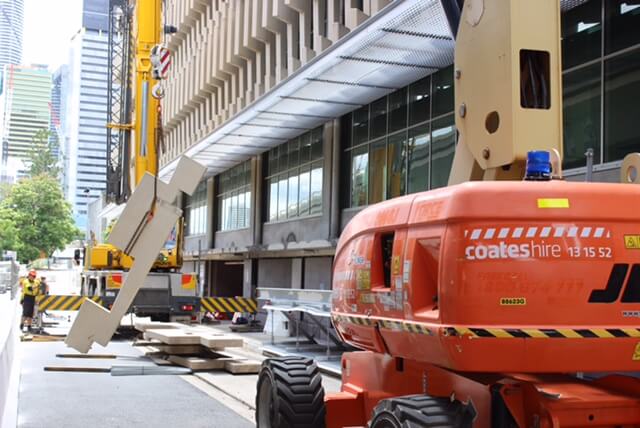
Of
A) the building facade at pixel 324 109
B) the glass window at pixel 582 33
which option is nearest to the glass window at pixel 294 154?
the building facade at pixel 324 109

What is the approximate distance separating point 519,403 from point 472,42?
2.62 meters

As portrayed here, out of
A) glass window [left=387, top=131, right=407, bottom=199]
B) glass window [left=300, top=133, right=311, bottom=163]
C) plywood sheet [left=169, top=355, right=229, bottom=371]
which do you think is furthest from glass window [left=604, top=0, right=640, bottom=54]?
glass window [left=300, top=133, right=311, bottom=163]

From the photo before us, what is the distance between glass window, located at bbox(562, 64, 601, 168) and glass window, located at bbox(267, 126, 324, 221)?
11201mm

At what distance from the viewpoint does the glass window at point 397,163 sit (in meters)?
18.7

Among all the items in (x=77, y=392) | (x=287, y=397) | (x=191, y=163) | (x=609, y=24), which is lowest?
(x=77, y=392)

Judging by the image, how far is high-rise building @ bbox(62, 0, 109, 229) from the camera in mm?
137500

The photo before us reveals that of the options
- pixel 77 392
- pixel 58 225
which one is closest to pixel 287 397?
pixel 77 392

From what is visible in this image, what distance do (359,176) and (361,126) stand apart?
4.38ft

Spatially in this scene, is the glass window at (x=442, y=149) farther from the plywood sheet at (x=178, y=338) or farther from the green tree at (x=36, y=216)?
the green tree at (x=36, y=216)

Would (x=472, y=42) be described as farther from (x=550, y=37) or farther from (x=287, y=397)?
(x=287, y=397)

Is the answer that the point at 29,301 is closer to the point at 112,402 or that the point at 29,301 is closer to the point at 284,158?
the point at 284,158

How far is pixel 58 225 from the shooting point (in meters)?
86.8

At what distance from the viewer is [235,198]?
3269cm

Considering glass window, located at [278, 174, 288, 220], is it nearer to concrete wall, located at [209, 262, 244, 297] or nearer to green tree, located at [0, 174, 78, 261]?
concrete wall, located at [209, 262, 244, 297]
